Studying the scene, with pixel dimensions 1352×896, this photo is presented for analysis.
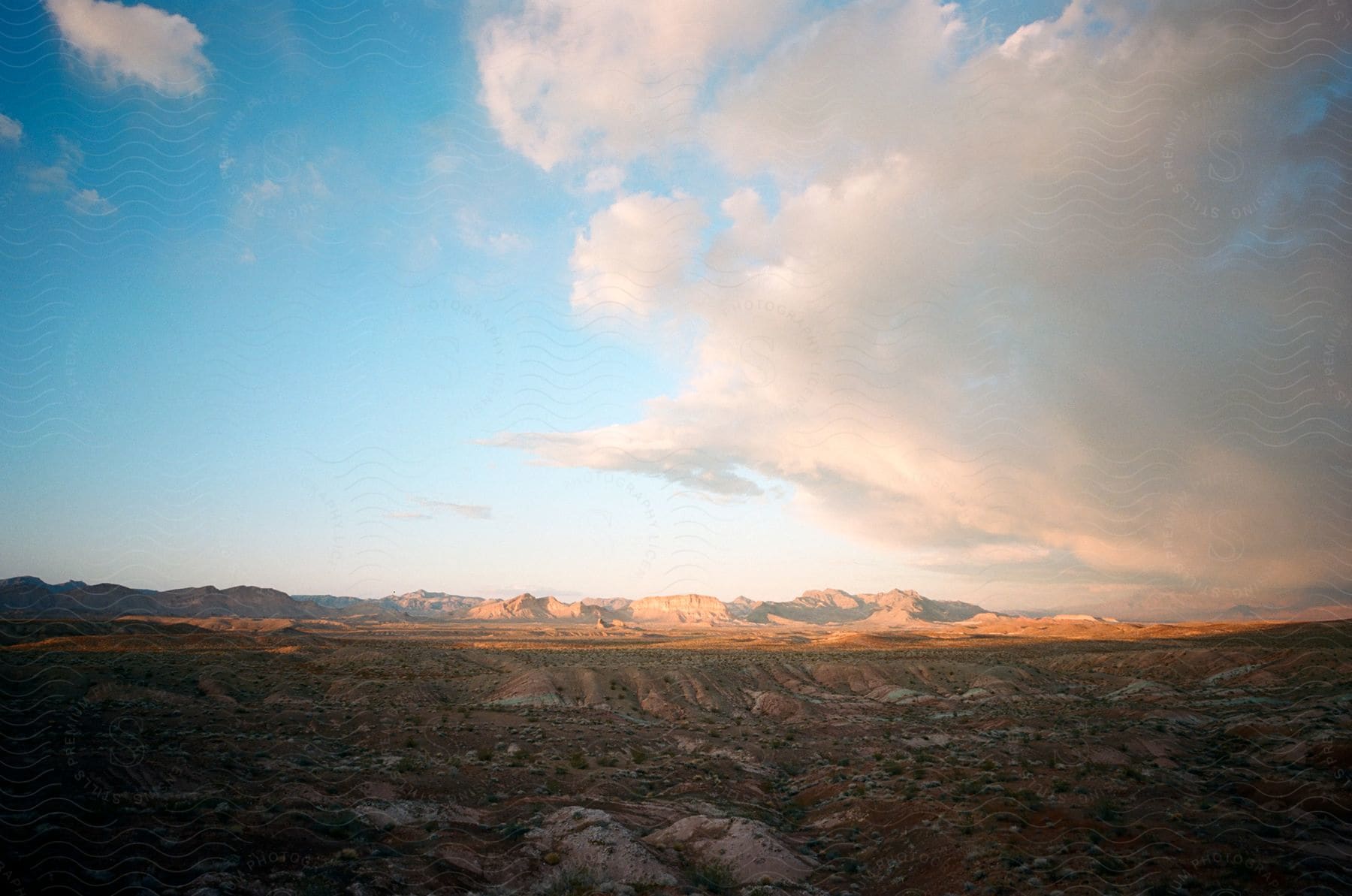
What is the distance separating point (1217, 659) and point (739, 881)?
61304mm

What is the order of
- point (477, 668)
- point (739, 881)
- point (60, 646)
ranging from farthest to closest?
point (60, 646) < point (477, 668) < point (739, 881)

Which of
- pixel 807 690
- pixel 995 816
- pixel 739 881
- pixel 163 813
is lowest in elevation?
pixel 807 690

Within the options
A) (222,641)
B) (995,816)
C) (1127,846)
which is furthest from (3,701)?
(222,641)

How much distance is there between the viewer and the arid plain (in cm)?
1219

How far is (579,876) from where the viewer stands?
13727 millimetres

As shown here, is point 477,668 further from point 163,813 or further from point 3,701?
point 163,813

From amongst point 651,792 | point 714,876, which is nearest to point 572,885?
point 714,876

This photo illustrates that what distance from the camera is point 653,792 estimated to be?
21.3 m

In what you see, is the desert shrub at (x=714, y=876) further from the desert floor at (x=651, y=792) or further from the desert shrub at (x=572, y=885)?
the desert shrub at (x=572, y=885)

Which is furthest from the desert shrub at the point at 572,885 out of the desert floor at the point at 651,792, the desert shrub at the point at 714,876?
the desert shrub at the point at 714,876

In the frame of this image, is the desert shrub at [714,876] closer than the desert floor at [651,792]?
No

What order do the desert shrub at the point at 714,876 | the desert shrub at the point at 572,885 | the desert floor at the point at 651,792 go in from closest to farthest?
the desert floor at the point at 651,792
the desert shrub at the point at 572,885
the desert shrub at the point at 714,876

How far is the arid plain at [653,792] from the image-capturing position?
40.0 ft

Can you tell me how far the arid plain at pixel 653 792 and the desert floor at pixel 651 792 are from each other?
88 mm
